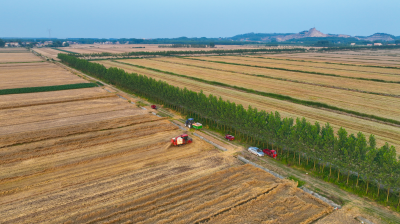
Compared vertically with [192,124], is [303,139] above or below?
above

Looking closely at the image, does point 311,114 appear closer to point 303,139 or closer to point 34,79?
point 303,139

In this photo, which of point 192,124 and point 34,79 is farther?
point 34,79

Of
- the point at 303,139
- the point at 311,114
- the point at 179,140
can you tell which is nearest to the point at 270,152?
the point at 303,139

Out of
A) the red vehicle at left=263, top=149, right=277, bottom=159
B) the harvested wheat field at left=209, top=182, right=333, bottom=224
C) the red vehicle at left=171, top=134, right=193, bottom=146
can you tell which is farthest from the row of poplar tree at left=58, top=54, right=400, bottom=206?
the red vehicle at left=171, top=134, right=193, bottom=146

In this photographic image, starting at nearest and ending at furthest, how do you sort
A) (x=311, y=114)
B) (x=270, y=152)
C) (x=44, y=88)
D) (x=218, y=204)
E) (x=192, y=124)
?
(x=218, y=204)
(x=270, y=152)
(x=192, y=124)
(x=311, y=114)
(x=44, y=88)

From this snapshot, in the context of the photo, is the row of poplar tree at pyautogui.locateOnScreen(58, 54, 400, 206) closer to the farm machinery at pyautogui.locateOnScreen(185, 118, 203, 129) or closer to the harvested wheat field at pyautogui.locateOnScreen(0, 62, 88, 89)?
the farm machinery at pyautogui.locateOnScreen(185, 118, 203, 129)

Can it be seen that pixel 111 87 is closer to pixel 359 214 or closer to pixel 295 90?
pixel 295 90

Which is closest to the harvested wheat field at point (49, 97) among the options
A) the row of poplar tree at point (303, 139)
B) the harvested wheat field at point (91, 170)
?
the row of poplar tree at point (303, 139)

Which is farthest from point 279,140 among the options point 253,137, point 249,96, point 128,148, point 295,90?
point 295,90

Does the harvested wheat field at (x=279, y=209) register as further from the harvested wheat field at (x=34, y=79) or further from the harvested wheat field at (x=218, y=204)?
the harvested wheat field at (x=34, y=79)
